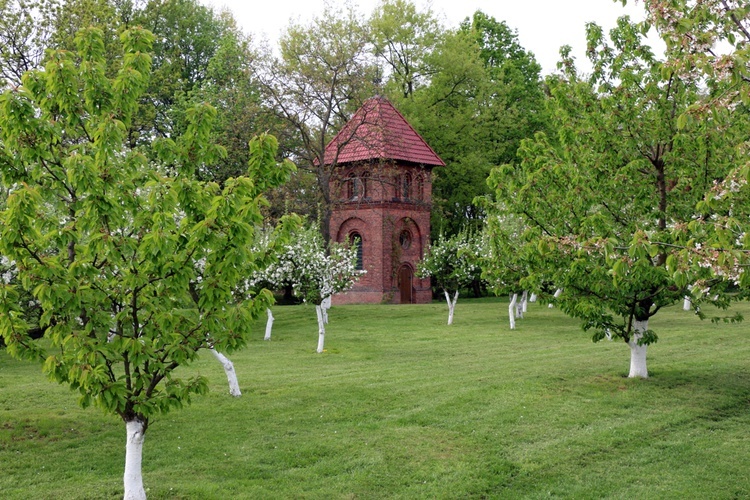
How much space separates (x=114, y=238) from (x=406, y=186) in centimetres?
4053

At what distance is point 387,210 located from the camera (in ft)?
158

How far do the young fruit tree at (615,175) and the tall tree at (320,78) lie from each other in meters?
21.5

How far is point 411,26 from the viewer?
56031 mm

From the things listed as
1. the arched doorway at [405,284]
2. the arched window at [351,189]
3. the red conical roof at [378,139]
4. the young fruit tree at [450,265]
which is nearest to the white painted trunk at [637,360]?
the young fruit tree at [450,265]

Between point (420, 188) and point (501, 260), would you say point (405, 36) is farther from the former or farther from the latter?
point (501, 260)

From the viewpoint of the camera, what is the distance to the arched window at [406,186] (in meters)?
48.8

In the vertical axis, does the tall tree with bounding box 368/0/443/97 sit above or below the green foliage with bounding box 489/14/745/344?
above

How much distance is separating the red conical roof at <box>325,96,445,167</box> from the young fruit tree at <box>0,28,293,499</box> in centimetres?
2859

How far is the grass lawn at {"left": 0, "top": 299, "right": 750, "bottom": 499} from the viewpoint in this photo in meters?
12.2

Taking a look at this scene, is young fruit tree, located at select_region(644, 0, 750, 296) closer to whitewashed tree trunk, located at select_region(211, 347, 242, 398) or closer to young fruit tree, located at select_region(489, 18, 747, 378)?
young fruit tree, located at select_region(489, 18, 747, 378)

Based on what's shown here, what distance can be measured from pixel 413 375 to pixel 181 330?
11.8 metres

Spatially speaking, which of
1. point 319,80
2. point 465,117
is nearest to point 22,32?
point 319,80

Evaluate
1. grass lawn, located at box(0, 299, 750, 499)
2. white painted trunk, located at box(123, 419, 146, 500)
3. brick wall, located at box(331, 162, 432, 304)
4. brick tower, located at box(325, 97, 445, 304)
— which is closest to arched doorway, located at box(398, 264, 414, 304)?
brick tower, located at box(325, 97, 445, 304)

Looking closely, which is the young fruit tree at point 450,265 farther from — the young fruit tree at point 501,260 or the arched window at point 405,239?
the young fruit tree at point 501,260
